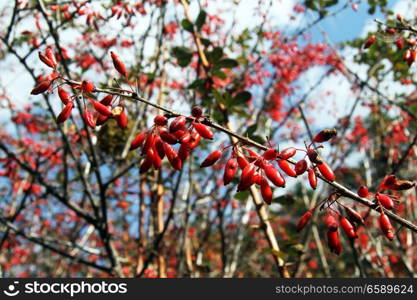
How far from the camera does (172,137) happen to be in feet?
4.46

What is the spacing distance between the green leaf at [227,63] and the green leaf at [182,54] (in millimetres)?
265

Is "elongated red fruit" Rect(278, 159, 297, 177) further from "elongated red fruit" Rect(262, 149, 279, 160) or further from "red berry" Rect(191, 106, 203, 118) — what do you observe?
"red berry" Rect(191, 106, 203, 118)

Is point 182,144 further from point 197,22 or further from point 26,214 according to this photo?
point 26,214

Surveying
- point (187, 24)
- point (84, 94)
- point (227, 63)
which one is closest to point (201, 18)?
point (187, 24)

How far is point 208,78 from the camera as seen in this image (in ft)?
9.50

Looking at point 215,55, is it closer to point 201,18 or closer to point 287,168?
point 201,18

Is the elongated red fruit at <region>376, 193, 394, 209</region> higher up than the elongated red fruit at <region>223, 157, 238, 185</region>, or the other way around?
the elongated red fruit at <region>223, 157, 238, 185</region>

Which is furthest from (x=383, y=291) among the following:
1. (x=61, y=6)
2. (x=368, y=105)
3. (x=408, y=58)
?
(x=368, y=105)

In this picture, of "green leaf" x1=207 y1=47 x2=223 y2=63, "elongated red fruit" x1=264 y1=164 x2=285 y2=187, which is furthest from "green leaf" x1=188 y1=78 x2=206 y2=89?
"elongated red fruit" x1=264 y1=164 x2=285 y2=187

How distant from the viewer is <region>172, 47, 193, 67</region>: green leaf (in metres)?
2.95

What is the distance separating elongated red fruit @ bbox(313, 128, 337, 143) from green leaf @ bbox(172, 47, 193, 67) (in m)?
1.87

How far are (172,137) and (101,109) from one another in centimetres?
28

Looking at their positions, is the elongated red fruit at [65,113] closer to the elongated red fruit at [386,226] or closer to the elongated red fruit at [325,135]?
the elongated red fruit at [325,135]

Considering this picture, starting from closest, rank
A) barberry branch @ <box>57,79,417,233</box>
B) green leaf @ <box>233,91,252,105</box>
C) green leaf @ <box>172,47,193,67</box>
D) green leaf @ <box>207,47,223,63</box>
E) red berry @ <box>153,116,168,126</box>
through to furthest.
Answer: barberry branch @ <box>57,79,417,233</box>, red berry @ <box>153,116,168,126</box>, green leaf @ <box>233,91,252,105</box>, green leaf @ <box>207,47,223,63</box>, green leaf @ <box>172,47,193,67</box>
